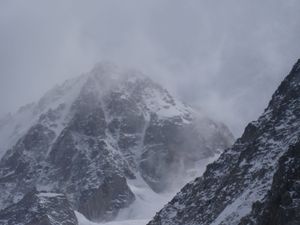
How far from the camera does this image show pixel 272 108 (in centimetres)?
15725

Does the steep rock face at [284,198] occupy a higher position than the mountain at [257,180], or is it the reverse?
the mountain at [257,180]

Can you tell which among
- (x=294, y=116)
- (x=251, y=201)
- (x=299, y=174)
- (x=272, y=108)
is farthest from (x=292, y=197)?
(x=272, y=108)

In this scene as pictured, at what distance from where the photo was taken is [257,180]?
134125 millimetres

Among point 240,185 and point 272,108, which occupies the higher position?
point 272,108

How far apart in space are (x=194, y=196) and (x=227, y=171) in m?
10.1

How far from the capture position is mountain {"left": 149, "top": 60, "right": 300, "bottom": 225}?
112975 millimetres

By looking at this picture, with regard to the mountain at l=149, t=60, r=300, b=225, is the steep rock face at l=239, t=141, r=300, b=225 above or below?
below

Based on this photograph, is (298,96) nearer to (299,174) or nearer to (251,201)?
(251,201)

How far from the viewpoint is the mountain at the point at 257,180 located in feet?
371

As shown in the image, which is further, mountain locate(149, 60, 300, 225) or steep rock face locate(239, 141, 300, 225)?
mountain locate(149, 60, 300, 225)

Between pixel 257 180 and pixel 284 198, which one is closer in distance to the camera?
pixel 284 198

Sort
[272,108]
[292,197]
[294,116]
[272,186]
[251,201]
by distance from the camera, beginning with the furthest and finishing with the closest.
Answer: [272,108] < [294,116] < [251,201] < [272,186] < [292,197]

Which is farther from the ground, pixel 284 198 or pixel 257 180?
pixel 257 180

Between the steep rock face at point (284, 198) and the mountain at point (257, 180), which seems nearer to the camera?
the steep rock face at point (284, 198)
